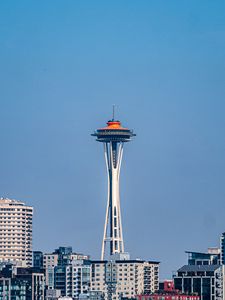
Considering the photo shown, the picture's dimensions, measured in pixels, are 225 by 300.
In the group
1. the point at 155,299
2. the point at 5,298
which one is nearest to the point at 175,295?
the point at 155,299

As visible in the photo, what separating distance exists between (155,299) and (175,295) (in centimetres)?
202

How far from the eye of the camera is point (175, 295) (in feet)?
655

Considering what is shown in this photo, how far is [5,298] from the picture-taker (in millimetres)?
199500

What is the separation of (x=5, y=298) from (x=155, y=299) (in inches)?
565

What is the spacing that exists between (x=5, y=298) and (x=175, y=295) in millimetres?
16267

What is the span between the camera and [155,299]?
199m

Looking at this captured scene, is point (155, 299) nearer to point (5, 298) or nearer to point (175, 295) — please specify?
point (175, 295)
